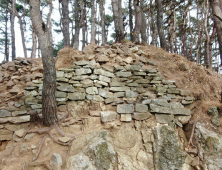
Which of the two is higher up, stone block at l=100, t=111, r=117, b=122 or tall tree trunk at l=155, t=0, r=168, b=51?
tall tree trunk at l=155, t=0, r=168, b=51

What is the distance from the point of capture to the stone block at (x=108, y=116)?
380 centimetres

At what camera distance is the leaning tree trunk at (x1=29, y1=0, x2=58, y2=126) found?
3584 millimetres

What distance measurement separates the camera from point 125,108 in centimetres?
405

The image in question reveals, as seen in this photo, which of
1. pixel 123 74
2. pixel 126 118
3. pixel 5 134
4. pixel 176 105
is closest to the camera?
pixel 5 134

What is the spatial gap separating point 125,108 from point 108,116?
21.9 inches

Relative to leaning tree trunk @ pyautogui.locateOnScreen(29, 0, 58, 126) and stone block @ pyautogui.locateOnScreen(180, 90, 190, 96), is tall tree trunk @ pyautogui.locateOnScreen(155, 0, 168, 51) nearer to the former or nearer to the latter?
stone block @ pyautogui.locateOnScreen(180, 90, 190, 96)

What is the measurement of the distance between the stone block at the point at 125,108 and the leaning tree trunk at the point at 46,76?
172 cm

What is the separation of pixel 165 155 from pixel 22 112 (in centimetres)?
390

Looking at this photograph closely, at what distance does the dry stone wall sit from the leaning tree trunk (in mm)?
442

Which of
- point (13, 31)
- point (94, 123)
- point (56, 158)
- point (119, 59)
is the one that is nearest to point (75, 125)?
point (94, 123)

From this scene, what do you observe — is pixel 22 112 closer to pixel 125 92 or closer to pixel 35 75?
pixel 35 75

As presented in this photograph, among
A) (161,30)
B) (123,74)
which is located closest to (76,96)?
(123,74)

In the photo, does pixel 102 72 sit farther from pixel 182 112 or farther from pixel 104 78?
pixel 182 112

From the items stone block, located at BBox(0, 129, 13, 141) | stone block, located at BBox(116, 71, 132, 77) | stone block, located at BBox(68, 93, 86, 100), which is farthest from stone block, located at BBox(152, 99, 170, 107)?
stone block, located at BBox(0, 129, 13, 141)
